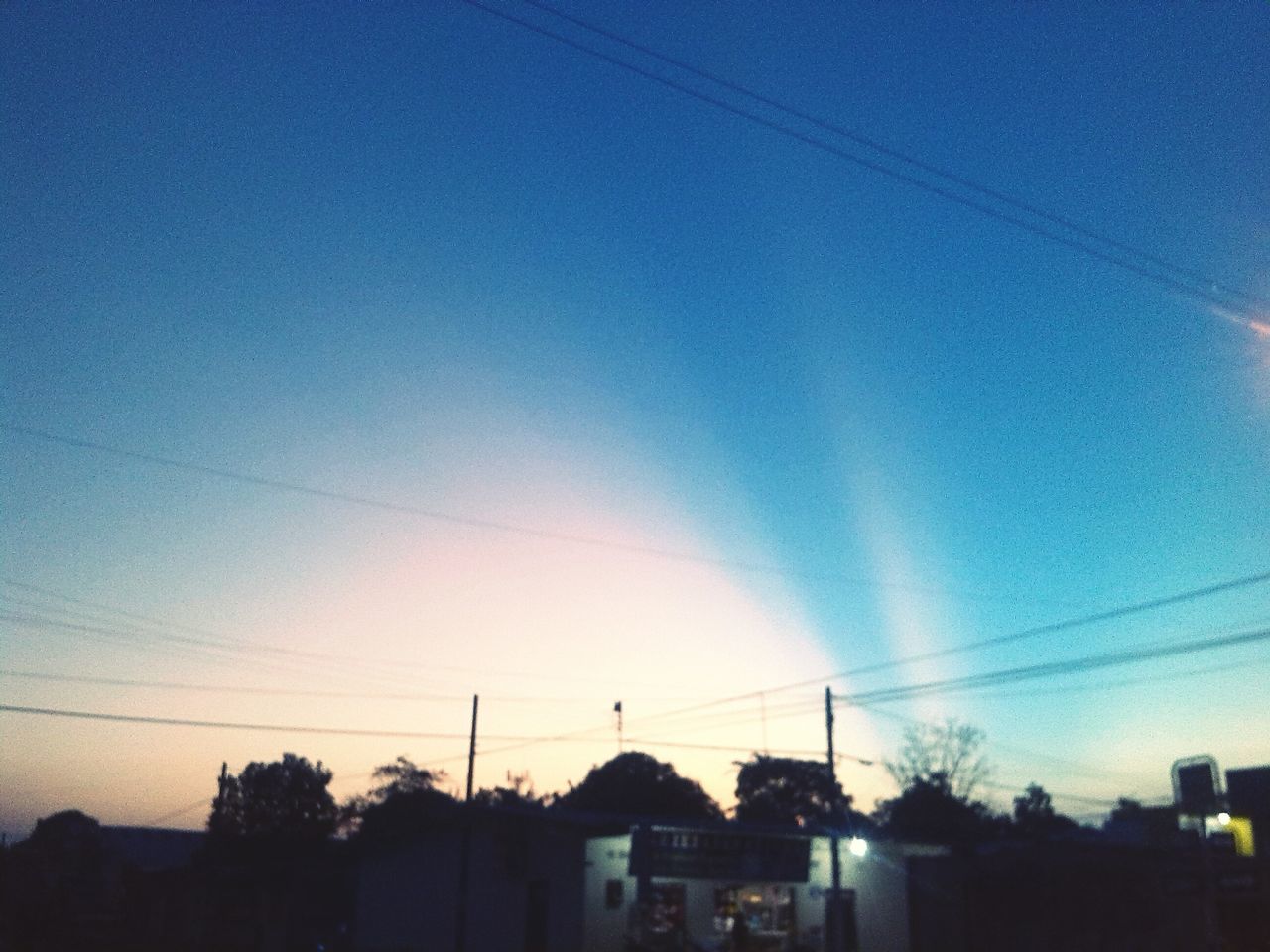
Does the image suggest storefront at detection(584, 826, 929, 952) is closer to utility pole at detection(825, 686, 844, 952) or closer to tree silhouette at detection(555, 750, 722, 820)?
utility pole at detection(825, 686, 844, 952)

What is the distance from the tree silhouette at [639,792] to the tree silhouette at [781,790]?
22.8 ft

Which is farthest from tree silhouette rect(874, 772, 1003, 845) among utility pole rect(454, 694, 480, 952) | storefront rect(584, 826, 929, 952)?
utility pole rect(454, 694, 480, 952)

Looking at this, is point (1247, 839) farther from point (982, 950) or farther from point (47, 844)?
point (47, 844)

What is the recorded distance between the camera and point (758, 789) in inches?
3098

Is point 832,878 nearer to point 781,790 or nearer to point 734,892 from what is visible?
point 734,892

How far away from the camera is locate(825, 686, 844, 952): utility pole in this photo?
1294 inches

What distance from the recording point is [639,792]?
67.1 m

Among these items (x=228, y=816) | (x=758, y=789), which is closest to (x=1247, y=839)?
(x=758, y=789)

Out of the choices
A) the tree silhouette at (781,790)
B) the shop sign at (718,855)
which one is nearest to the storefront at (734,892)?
the shop sign at (718,855)

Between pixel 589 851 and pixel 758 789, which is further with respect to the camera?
pixel 758 789

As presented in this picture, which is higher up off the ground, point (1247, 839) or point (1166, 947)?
point (1247, 839)

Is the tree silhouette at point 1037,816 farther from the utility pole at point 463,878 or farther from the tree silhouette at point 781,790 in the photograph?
the utility pole at point 463,878

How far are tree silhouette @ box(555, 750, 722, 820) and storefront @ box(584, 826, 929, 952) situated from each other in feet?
88.7

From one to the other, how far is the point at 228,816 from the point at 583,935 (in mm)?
44810
